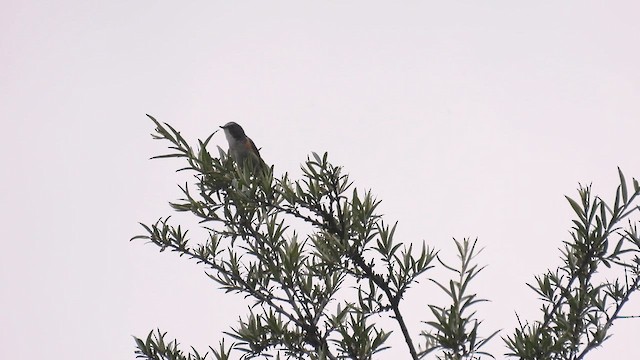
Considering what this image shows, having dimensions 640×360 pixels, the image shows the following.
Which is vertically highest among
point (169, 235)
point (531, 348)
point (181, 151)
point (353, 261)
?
point (181, 151)

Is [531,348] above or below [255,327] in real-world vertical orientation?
below

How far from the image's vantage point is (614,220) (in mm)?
3217

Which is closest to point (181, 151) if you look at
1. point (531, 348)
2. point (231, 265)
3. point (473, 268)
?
point (231, 265)

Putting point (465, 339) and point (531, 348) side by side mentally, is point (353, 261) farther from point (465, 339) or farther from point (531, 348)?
point (531, 348)

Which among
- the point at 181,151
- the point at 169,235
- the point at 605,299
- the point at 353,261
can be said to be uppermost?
the point at 181,151

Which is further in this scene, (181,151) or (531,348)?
(181,151)

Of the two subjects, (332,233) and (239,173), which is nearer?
(332,233)

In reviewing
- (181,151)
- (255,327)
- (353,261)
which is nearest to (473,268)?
(353,261)

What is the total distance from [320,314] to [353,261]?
0.33 m

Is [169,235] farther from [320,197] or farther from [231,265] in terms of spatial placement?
[320,197]

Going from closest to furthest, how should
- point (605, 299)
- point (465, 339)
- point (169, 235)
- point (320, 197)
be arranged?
1. point (465, 339)
2. point (605, 299)
3. point (320, 197)
4. point (169, 235)

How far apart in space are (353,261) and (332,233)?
179 millimetres

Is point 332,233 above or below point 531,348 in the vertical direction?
above

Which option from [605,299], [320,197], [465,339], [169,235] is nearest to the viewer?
[465,339]
